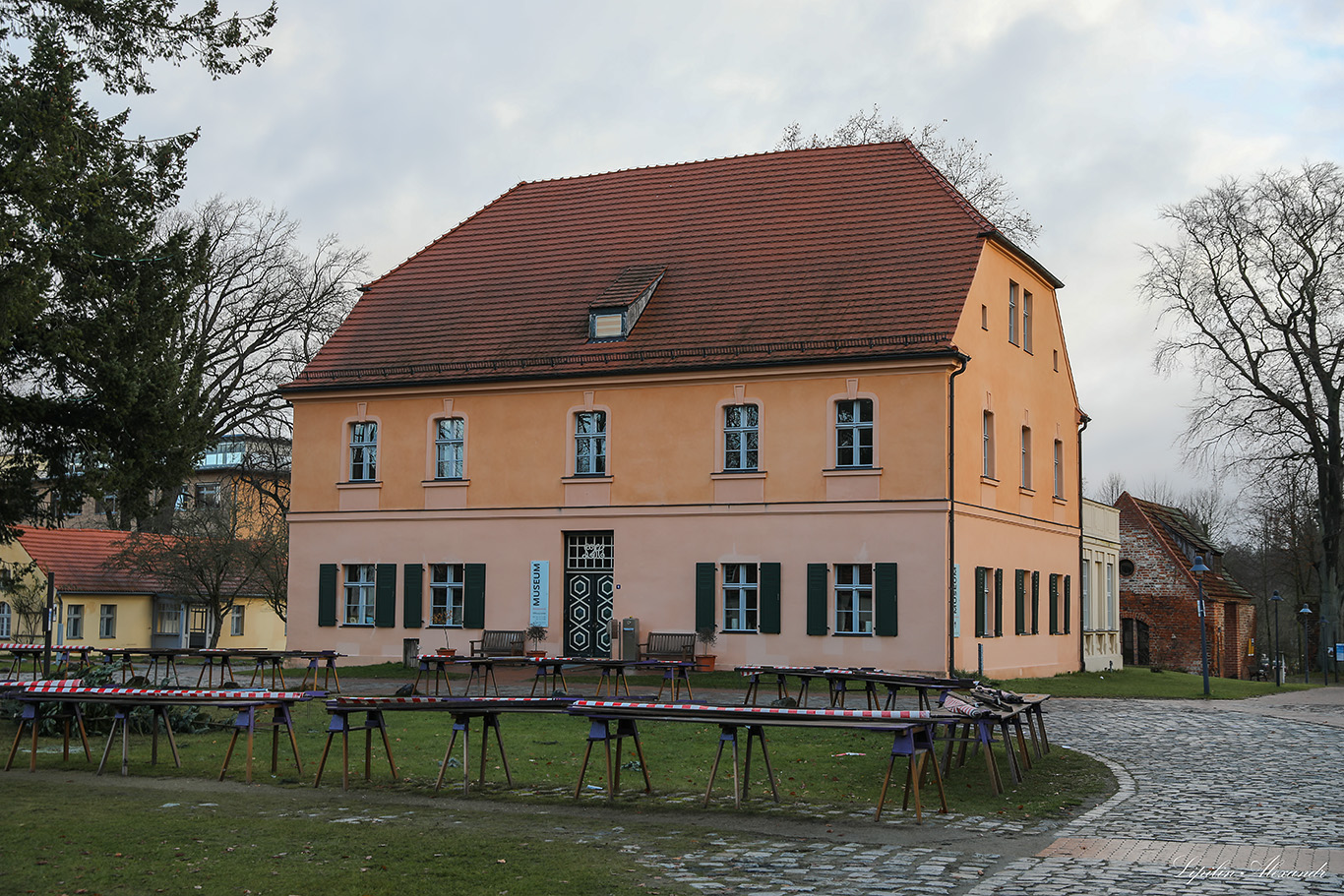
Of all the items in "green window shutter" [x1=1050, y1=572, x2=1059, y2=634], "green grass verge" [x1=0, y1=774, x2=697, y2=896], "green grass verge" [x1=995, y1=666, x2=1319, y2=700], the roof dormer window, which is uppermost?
the roof dormer window

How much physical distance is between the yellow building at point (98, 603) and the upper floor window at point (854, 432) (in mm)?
26866

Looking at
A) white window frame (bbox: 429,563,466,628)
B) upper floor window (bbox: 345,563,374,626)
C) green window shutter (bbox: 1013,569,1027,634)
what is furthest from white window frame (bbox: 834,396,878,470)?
upper floor window (bbox: 345,563,374,626)

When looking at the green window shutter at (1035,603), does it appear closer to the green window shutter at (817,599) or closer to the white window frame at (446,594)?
the green window shutter at (817,599)

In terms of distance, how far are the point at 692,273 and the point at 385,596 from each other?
974 centimetres

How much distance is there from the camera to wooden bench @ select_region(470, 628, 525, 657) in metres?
28.7

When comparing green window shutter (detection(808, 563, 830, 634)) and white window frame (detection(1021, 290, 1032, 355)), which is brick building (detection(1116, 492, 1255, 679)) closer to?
white window frame (detection(1021, 290, 1032, 355))

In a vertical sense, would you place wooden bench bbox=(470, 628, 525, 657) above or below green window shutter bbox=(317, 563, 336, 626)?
below

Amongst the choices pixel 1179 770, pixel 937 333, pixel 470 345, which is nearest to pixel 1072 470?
pixel 937 333

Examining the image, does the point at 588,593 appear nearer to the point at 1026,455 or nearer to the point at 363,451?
the point at 363,451

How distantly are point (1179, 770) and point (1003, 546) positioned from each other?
15.4 metres

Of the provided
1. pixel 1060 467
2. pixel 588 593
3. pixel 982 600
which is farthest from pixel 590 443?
pixel 1060 467

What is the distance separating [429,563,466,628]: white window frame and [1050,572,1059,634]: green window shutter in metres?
13.4

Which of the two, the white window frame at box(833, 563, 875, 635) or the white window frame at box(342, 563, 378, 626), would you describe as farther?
the white window frame at box(342, 563, 378, 626)

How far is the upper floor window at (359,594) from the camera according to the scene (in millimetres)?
30656
